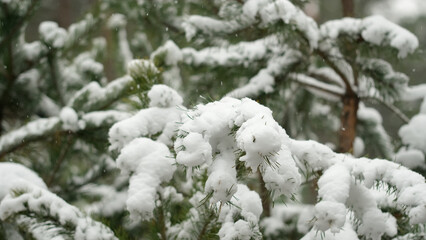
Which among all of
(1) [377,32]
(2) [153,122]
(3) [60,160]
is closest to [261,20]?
(1) [377,32]

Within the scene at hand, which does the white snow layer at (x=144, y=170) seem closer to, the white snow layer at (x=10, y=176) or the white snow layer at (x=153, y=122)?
the white snow layer at (x=153, y=122)

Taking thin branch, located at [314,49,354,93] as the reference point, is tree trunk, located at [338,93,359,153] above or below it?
below

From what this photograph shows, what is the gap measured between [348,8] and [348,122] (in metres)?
0.81

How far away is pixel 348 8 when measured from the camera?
2.40m

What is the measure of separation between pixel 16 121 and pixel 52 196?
1.42 meters

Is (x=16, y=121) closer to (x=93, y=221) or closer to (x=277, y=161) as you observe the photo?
(x=93, y=221)

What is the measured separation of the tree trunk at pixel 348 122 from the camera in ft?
6.57

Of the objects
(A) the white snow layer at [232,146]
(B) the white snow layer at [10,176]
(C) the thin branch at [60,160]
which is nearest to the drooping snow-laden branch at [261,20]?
(A) the white snow layer at [232,146]

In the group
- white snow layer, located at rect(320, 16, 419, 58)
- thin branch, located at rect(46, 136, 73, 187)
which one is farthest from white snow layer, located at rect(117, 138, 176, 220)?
white snow layer, located at rect(320, 16, 419, 58)

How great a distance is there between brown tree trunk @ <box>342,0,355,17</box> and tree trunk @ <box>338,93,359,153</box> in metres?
0.61

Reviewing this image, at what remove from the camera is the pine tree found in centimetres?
90

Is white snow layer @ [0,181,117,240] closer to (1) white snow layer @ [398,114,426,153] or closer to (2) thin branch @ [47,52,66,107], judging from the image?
(2) thin branch @ [47,52,66,107]

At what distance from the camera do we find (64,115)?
70.6 inches

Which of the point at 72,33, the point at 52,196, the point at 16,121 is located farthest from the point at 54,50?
the point at 52,196
